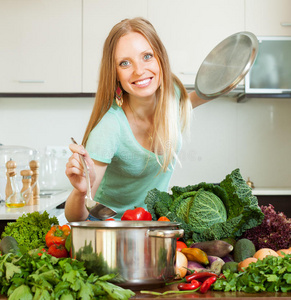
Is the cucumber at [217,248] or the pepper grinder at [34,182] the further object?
the pepper grinder at [34,182]

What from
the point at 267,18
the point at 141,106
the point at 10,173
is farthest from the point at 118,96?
the point at 267,18

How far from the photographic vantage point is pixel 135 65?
1.60 m

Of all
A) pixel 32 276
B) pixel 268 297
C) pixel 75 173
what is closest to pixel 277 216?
pixel 268 297

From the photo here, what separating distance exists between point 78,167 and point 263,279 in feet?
1.87

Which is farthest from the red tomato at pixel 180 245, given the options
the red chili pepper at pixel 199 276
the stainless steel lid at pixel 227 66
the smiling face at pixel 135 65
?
the smiling face at pixel 135 65

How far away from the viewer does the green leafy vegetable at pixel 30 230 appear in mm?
1261

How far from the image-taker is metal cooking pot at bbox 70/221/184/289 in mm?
903

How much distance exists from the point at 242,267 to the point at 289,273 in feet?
0.37

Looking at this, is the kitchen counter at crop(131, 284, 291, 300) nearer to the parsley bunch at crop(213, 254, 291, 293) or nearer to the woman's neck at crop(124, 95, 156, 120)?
the parsley bunch at crop(213, 254, 291, 293)

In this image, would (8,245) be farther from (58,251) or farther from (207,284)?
(207,284)

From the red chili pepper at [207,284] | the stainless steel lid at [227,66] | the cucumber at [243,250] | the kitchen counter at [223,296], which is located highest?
the stainless steel lid at [227,66]

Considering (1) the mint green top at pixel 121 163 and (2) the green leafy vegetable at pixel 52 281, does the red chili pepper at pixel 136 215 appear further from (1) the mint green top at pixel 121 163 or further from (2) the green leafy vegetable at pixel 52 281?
(1) the mint green top at pixel 121 163

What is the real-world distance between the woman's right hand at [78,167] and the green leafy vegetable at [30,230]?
0.44 ft

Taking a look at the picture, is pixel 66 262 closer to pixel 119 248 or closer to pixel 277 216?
pixel 119 248
